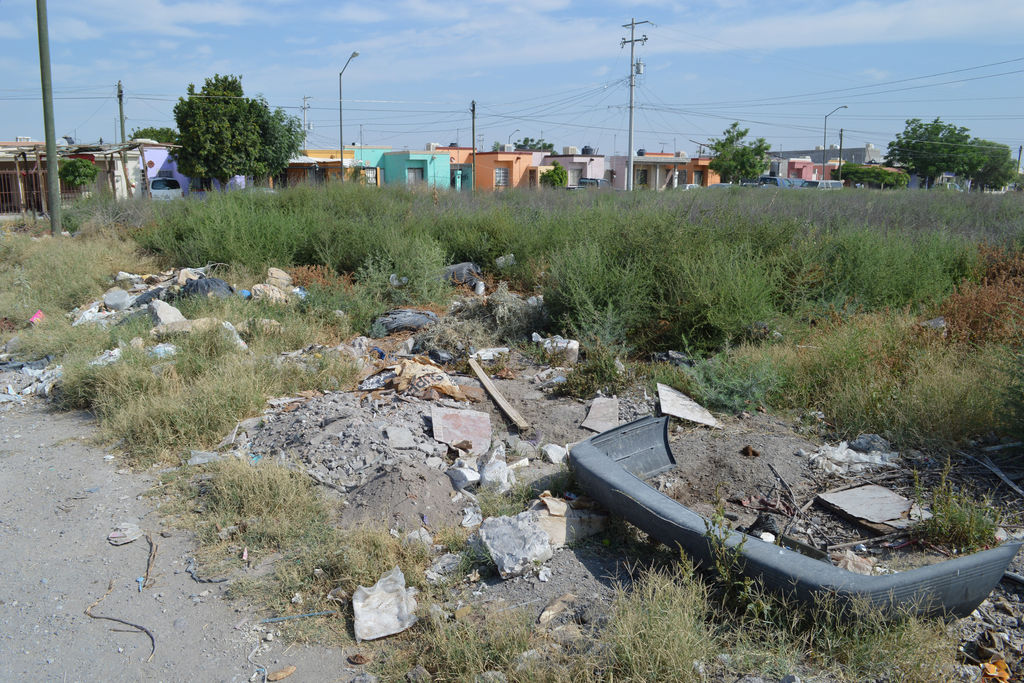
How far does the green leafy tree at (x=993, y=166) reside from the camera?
54.3m

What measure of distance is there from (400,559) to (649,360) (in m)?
4.50

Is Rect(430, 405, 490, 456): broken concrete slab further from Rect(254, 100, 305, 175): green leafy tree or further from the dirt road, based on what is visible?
Rect(254, 100, 305, 175): green leafy tree

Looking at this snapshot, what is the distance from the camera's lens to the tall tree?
101ft

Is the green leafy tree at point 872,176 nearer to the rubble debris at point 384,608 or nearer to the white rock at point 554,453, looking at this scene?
the white rock at point 554,453

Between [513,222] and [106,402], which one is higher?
[513,222]

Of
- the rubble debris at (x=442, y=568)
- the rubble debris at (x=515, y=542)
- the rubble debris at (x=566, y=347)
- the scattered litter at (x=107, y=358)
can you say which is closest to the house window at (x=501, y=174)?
the rubble debris at (x=566, y=347)

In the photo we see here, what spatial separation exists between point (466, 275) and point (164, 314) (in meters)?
4.59

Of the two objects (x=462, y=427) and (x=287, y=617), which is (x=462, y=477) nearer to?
(x=462, y=427)

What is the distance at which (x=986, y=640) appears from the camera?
10.3ft

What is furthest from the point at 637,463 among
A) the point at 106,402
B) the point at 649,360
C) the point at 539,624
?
the point at 106,402

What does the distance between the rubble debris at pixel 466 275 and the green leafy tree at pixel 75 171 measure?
87.9ft

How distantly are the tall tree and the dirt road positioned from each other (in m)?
28.8

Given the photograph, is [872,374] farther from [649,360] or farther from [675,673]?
[675,673]

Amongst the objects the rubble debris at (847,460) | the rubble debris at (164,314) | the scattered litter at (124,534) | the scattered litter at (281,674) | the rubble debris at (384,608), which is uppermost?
the rubble debris at (164,314)
